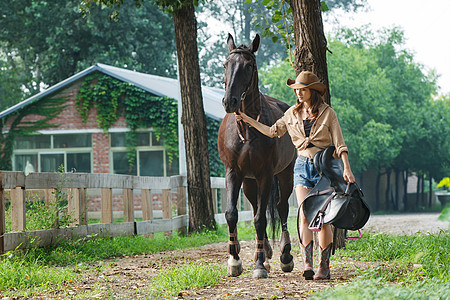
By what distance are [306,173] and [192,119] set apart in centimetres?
636

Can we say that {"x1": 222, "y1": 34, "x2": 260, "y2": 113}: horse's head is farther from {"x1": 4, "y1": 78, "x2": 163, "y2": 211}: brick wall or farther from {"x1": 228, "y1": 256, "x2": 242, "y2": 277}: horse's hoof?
{"x1": 4, "y1": 78, "x2": 163, "y2": 211}: brick wall

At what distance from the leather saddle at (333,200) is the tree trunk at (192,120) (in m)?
6.53

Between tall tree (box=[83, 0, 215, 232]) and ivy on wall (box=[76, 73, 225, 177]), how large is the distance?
1190 cm

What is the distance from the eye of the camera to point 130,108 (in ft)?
83.0

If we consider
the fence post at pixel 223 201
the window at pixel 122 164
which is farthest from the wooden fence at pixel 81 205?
the window at pixel 122 164

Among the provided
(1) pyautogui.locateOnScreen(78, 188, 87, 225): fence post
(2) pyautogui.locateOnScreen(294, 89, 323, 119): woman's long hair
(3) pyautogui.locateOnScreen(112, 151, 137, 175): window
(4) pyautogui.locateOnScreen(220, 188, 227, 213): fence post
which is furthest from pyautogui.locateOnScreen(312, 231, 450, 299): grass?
(3) pyautogui.locateOnScreen(112, 151, 137, 175): window

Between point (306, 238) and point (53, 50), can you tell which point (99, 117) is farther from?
point (306, 238)

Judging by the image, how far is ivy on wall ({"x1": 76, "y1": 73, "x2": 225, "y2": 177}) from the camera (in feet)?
82.3

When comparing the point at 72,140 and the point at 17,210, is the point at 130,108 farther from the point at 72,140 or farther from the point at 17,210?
the point at 17,210

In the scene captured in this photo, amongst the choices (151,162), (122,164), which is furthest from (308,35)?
(122,164)

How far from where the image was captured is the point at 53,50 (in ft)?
115

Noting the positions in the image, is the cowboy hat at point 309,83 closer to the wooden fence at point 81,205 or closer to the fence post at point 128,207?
the wooden fence at point 81,205

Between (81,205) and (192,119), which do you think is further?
(192,119)

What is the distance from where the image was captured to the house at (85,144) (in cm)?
2555
